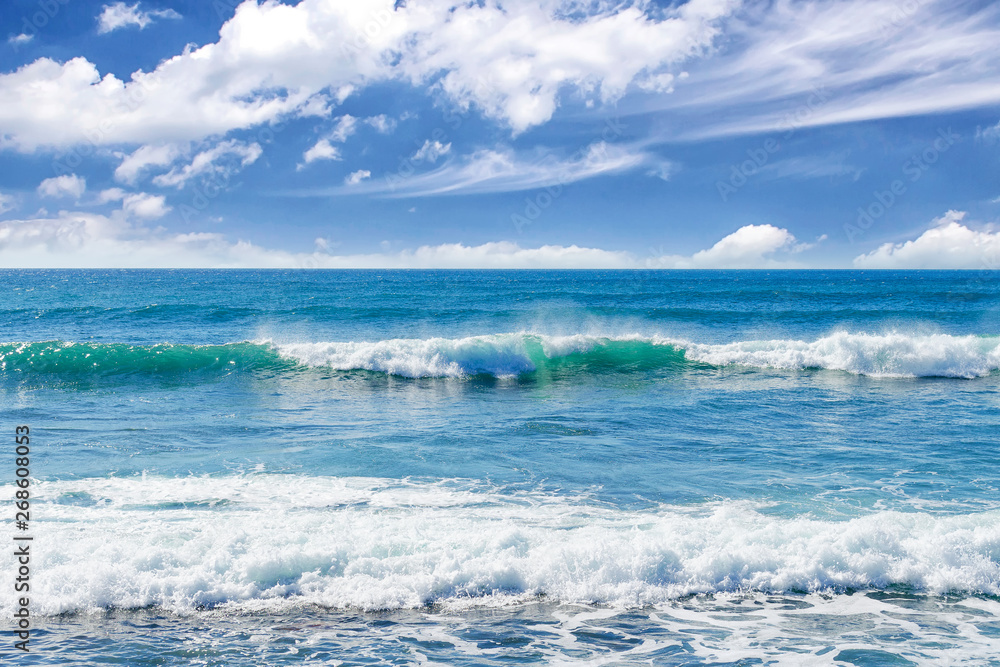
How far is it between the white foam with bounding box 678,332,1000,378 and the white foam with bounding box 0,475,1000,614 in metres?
12.8

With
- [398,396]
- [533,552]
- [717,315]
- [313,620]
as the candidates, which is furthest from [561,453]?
[717,315]

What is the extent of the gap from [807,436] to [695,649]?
7.54 meters

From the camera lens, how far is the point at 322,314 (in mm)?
37062

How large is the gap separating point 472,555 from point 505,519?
114 cm

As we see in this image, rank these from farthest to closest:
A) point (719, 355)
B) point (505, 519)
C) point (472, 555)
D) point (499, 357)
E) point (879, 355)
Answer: point (719, 355), point (499, 357), point (879, 355), point (505, 519), point (472, 555)

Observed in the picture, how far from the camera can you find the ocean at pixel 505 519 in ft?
17.5

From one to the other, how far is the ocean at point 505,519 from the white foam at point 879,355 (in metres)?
0.67

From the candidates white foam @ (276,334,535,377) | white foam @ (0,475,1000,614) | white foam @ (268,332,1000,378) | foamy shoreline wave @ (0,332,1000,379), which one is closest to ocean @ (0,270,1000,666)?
white foam @ (0,475,1000,614)

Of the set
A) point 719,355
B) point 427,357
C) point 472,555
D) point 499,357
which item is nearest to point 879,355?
point 719,355

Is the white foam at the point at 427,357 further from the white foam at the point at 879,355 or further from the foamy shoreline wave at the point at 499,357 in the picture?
the white foam at the point at 879,355

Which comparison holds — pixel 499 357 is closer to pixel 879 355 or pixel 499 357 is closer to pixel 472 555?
pixel 879 355

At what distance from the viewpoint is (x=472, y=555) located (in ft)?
21.2

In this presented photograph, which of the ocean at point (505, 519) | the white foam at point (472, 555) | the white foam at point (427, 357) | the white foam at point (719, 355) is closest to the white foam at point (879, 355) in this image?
the white foam at point (719, 355)

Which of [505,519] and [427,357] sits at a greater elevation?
[427,357]
